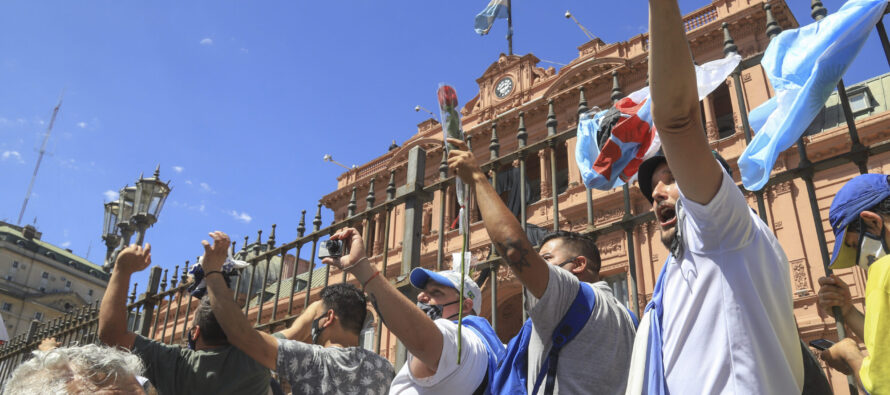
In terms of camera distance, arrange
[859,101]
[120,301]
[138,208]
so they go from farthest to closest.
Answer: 1. [859,101]
2. [138,208]
3. [120,301]

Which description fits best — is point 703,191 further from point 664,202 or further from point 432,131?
point 432,131

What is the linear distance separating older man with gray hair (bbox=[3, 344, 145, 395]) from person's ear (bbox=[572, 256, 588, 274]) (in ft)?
5.00

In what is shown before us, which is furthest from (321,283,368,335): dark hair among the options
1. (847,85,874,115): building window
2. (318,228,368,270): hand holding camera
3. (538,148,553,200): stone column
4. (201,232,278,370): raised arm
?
(847,85,874,115): building window

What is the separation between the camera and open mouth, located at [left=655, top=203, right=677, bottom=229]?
190 centimetres

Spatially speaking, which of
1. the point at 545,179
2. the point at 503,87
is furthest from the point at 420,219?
the point at 503,87

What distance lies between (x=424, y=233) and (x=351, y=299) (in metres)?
15.7

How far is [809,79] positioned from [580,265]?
1237 mm

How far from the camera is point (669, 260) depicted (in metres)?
1.91

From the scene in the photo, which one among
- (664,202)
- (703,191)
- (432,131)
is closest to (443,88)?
(664,202)

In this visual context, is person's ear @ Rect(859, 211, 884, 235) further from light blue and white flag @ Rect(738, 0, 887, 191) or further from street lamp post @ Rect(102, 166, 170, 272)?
street lamp post @ Rect(102, 166, 170, 272)

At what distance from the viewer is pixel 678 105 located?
5.23ft

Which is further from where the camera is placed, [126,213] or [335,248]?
[126,213]

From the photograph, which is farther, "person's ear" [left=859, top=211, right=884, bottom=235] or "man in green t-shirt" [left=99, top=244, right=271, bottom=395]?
"man in green t-shirt" [left=99, top=244, right=271, bottom=395]

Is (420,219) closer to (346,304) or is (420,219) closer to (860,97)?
(346,304)
